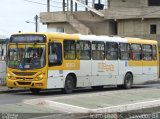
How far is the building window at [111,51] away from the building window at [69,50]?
3.15 m

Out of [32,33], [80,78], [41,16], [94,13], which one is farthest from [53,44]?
[41,16]

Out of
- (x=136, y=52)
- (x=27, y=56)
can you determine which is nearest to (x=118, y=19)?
(x=136, y=52)

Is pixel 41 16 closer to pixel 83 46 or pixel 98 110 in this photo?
pixel 83 46

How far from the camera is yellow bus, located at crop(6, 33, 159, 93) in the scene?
2397 cm

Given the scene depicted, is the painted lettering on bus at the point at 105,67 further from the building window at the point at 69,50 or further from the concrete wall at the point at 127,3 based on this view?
the concrete wall at the point at 127,3

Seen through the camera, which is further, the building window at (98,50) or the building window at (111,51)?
the building window at (111,51)

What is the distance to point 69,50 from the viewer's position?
25.3 m

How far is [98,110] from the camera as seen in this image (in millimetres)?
15477

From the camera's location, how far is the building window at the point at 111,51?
28.3m

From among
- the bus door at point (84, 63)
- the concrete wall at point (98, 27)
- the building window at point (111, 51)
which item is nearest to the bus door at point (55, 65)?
the bus door at point (84, 63)

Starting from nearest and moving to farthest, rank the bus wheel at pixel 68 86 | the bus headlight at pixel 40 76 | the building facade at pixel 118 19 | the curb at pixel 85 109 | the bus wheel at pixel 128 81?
the curb at pixel 85 109, the bus headlight at pixel 40 76, the bus wheel at pixel 68 86, the bus wheel at pixel 128 81, the building facade at pixel 118 19

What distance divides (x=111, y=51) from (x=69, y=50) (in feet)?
13.2

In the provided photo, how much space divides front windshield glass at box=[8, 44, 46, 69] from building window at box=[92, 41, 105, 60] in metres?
4.07

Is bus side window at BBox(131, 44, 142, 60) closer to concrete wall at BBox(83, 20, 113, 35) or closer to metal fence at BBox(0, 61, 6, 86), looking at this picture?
metal fence at BBox(0, 61, 6, 86)
